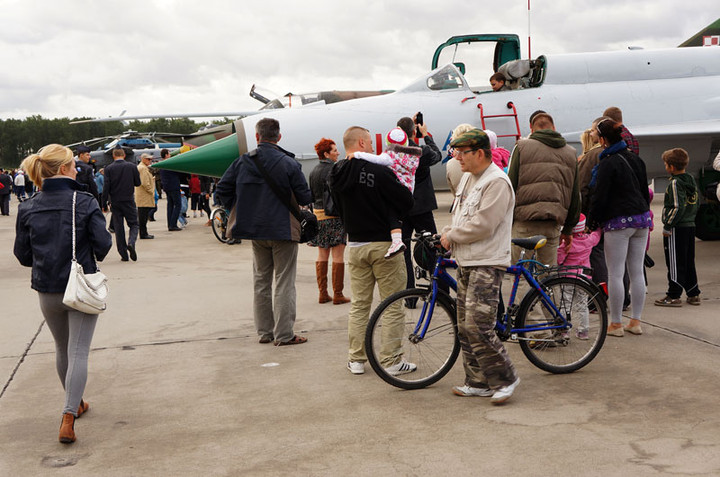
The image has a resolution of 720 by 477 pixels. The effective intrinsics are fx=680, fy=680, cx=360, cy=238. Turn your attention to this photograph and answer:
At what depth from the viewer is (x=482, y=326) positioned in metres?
4.13

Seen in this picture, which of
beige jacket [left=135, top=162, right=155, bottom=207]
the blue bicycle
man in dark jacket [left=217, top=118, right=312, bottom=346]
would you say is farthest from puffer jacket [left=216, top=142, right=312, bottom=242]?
beige jacket [left=135, top=162, right=155, bottom=207]

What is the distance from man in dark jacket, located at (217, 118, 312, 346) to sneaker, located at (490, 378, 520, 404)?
2063 mm

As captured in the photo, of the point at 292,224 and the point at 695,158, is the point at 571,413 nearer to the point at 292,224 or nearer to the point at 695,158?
the point at 292,224

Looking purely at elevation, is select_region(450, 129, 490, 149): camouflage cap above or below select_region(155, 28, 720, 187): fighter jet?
below

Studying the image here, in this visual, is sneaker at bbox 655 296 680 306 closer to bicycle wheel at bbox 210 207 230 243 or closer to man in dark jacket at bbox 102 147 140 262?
man in dark jacket at bbox 102 147 140 262

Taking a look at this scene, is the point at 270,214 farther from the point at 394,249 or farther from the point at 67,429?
the point at 67,429

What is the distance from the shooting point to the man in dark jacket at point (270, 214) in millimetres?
5531

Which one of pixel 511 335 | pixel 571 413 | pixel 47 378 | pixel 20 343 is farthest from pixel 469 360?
pixel 20 343

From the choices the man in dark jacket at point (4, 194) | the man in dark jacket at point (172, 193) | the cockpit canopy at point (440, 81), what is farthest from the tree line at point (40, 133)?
the cockpit canopy at point (440, 81)

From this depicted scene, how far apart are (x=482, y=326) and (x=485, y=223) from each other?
2.09 ft

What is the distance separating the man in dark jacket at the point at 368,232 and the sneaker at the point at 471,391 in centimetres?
42

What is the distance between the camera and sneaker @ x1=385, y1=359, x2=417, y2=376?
15.1 feet

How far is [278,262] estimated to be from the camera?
18.6 feet

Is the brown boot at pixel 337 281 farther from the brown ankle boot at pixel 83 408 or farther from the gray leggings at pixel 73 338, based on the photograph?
the gray leggings at pixel 73 338
